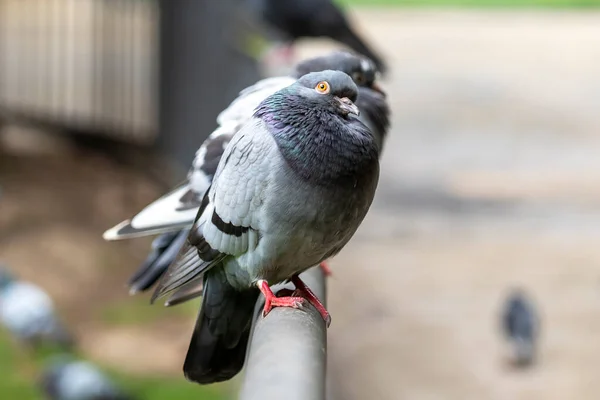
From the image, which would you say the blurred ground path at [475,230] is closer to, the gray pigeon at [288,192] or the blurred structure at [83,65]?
the blurred structure at [83,65]

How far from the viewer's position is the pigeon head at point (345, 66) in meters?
3.20

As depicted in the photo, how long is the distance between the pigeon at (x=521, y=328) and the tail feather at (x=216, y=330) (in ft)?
13.9

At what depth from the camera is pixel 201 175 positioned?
316cm

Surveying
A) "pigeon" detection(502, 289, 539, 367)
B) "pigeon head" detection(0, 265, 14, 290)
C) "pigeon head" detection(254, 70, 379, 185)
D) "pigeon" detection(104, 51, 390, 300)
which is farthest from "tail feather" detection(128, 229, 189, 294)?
"pigeon head" detection(0, 265, 14, 290)

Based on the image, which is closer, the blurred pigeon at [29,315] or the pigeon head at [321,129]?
the pigeon head at [321,129]

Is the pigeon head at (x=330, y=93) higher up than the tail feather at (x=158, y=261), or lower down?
higher up

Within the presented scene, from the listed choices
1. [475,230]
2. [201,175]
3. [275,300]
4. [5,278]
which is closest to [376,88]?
[201,175]

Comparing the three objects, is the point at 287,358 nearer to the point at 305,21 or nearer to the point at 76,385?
the point at 305,21

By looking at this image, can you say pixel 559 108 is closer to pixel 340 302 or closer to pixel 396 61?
pixel 396 61

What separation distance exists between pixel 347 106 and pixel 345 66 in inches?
41.1

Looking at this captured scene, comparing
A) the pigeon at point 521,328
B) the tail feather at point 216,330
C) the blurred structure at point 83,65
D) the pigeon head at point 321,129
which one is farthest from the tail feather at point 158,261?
the blurred structure at point 83,65

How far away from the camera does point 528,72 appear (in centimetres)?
1310

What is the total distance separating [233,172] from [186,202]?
91 centimetres

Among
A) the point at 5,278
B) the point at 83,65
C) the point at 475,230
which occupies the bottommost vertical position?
the point at 5,278
